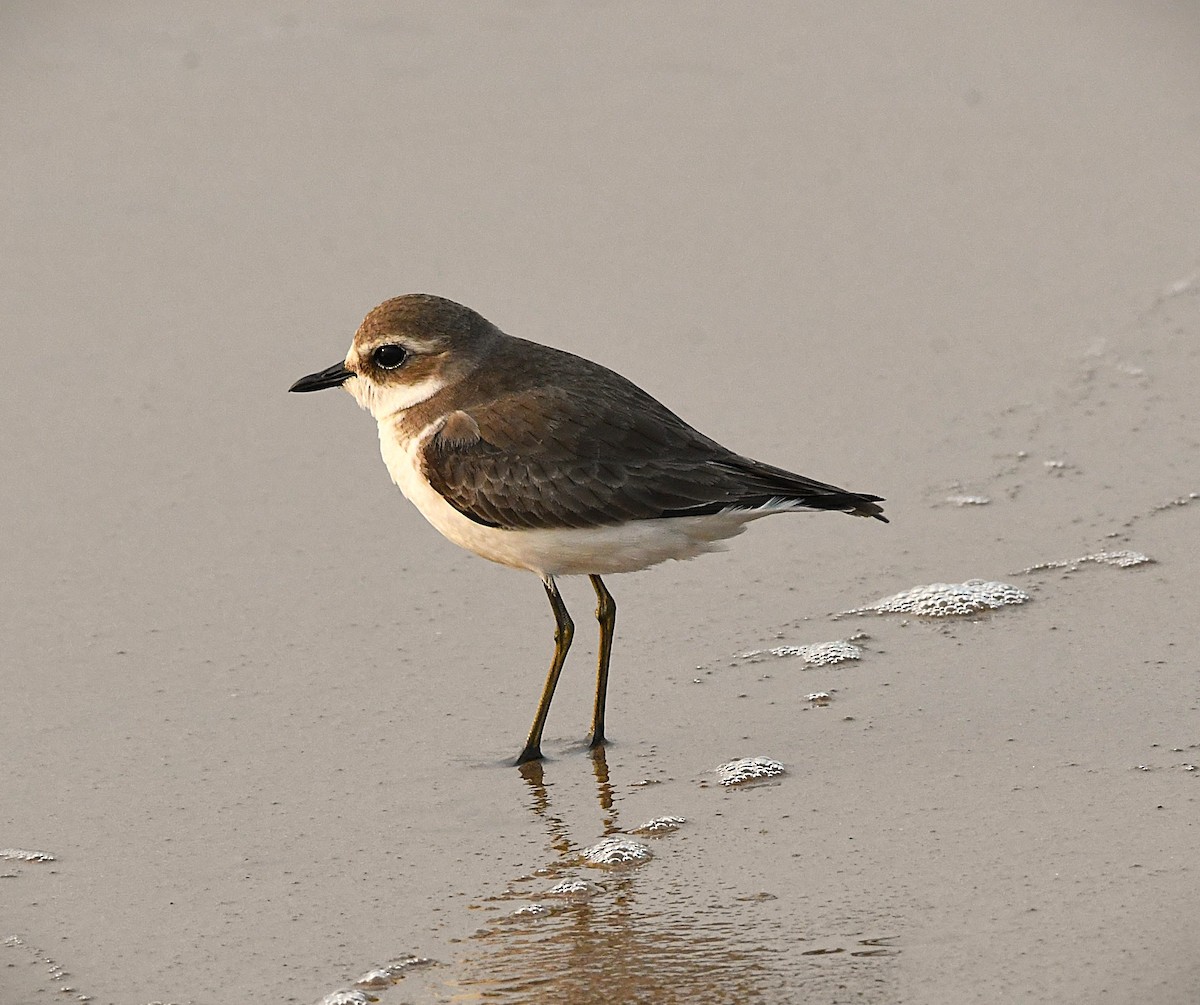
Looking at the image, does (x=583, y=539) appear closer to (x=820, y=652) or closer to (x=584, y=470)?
(x=584, y=470)

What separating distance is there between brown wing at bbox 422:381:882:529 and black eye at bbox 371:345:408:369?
0.30 m

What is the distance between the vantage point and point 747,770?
5.14m

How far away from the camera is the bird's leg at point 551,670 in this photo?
5.34 metres

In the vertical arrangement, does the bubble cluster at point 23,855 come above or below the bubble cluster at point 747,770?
above

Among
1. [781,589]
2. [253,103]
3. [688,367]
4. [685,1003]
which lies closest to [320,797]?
[685,1003]

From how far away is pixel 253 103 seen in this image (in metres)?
10.7

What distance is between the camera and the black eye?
5.64 meters

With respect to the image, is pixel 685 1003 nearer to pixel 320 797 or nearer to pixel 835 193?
pixel 320 797

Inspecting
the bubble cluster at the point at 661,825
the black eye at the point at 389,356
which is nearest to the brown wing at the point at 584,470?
the black eye at the point at 389,356

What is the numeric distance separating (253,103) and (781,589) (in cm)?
573

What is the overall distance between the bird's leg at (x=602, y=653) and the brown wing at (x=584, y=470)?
380 millimetres

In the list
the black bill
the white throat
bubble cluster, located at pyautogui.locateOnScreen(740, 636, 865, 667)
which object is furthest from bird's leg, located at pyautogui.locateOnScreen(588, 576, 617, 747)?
the black bill

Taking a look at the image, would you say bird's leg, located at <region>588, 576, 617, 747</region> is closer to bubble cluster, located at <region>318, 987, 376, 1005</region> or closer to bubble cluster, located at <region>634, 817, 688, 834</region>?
bubble cluster, located at <region>634, 817, 688, 834</region>

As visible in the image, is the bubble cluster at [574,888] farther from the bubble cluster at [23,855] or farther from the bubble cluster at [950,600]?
the bubble cluster at [950,600]
